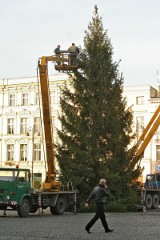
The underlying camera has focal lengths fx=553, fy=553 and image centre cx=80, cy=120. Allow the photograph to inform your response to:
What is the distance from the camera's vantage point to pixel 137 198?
117ft

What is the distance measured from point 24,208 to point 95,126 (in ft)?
29.7

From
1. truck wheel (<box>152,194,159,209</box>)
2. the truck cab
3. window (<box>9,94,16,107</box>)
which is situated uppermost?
window (<box>9,94,16,107</box>)

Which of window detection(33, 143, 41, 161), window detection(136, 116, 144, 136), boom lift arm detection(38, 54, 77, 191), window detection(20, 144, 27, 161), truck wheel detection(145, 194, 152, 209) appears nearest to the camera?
boom lift arm detection(38, 54, 77, 191)

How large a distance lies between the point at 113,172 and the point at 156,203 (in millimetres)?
6199

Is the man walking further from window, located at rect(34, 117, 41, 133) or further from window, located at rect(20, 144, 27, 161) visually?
window, located at rect(20, 144, 27, 161)

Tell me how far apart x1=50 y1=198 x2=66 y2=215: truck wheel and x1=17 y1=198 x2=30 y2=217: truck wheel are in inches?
112

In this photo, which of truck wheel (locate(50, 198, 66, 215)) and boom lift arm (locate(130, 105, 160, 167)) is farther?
boom lift arm (locate(130, 105, 160, 167))

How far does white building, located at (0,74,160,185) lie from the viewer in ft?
234

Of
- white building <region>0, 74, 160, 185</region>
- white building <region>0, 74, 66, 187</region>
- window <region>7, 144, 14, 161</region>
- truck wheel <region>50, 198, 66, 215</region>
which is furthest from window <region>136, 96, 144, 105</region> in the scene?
truck wheel <region>50, 198, 66, 215</region>

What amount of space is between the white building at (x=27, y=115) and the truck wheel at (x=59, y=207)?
132 feet

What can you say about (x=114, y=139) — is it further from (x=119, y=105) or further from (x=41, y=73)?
(x=41, y=73)

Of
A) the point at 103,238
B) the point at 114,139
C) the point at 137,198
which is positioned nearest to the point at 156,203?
the point at 137,198

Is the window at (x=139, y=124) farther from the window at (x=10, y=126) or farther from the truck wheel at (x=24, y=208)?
the truck wheel at (x=24, y=208)

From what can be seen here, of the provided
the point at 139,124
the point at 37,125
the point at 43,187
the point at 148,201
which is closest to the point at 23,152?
the point at 37,125
